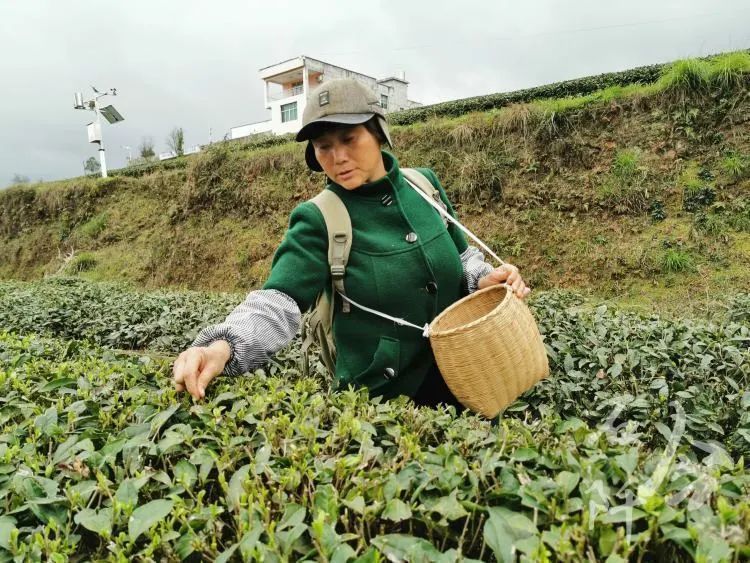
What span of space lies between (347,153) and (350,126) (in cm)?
10

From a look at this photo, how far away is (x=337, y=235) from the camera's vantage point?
204 cm

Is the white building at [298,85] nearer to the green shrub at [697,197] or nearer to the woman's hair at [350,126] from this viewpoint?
the green shrub at [697,197]

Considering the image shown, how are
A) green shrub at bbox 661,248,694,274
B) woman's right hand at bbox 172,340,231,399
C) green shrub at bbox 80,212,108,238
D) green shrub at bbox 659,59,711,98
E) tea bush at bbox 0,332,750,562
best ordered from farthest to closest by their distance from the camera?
green shrub at bbox 80,212,108,238 → green shrub at bbox 659,59,711,98 → green shrub at bbox 661,248,694,274 → woman's right hand at bbox 172,340,231,399 → tea bush at bbox 0,332,750,562

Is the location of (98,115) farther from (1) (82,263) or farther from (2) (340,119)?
(2) (340,119)

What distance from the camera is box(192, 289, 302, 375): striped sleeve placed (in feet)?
5.86

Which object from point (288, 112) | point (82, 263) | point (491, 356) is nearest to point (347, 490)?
point (491, 356)

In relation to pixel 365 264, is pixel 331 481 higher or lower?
lower

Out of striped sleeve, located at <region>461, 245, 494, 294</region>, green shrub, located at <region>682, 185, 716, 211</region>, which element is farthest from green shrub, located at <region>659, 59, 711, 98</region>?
striped sleeve, located at <region>461, 245, 494, 294</region>

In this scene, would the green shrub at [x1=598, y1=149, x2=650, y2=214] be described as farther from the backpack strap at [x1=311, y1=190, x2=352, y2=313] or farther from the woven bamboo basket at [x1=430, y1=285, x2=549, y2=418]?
the backpack strap at [x1=311, y1=190, x2=352, y2=313]

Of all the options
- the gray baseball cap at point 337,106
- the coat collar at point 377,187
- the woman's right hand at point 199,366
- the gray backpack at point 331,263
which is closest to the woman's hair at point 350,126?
the gray baseball cap at point 337,106

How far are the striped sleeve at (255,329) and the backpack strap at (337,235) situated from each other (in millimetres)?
198

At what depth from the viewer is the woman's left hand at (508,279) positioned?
2.13 meters

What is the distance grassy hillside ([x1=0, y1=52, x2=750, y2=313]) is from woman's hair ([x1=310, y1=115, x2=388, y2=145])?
4414 millimetres

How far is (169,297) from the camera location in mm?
6645
